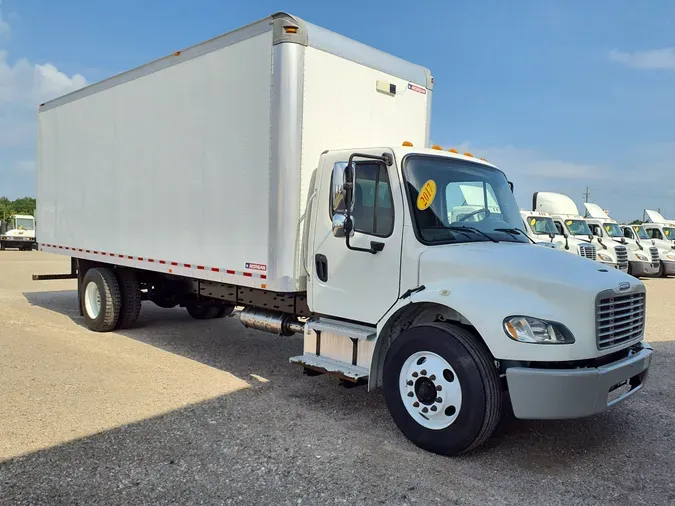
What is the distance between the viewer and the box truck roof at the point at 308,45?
17.7 feet

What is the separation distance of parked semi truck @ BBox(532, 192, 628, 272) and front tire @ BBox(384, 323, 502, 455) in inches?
588

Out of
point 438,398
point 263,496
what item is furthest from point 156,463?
point 438,398

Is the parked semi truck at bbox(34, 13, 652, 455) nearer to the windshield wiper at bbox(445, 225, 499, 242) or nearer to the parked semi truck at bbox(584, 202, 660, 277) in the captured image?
the windshield wiper at bbox(445, 225, 499, 242)

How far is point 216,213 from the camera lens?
6371 millimetres

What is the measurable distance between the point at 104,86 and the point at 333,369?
5763 mm

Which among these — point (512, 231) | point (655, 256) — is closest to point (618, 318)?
point (512, 231)

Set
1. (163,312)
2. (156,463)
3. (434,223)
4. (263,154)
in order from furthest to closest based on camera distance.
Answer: (163,312), (263,154), (434,223), (156,463)

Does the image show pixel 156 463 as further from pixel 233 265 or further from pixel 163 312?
pixel 163 312

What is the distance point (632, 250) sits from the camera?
68.9 feet

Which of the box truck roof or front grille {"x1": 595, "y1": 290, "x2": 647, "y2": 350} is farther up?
the box truck roof

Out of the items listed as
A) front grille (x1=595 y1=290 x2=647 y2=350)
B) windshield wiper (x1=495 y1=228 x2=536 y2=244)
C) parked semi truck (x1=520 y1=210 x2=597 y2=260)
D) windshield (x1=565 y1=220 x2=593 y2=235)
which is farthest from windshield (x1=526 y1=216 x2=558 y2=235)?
front grille (x1=595 y1=290 x2=647 y2=350)

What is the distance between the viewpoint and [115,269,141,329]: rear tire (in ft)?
28.6

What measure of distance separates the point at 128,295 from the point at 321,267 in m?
4.45

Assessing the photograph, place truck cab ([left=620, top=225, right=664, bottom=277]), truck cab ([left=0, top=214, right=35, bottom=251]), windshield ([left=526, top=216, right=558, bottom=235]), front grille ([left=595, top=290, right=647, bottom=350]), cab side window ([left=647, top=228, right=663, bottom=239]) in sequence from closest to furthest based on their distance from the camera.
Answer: front grille ([left=595, top=290, right=647, bottom=350])
windshield ([left=526, top=216, right=558, bottom=235])
truck cab ([left=620, top=225, right=664, bottom=277])
cab side window ([left=647, top=228, right=663, bottom=239])
truck cab ([left=0, top=214, right=35, bottom=251])
